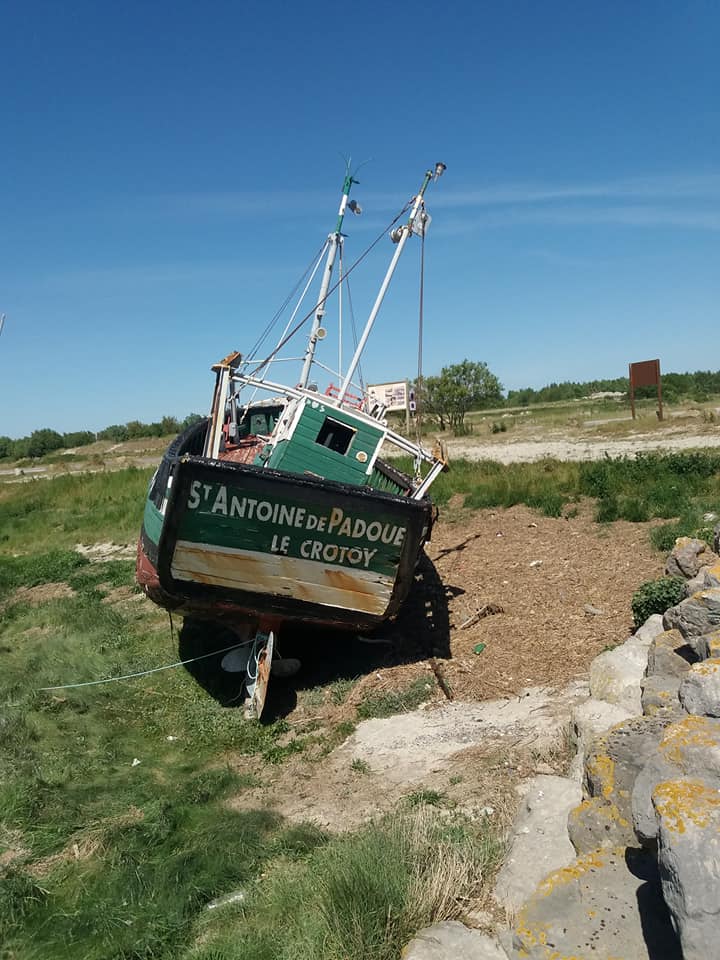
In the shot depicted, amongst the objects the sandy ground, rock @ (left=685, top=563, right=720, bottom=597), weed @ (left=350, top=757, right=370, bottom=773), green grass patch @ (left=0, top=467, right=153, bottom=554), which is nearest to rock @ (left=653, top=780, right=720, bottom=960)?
rock @ (left=685, top=563, right=720, bottom=597)

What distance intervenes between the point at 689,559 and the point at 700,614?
9.28ft

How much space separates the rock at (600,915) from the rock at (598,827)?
13 cm

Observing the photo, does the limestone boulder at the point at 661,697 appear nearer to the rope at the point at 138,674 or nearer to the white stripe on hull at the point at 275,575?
the white stripe on hull at the point at 275,575

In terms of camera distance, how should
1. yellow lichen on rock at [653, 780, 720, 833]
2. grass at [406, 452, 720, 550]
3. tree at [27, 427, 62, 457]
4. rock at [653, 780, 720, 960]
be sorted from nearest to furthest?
rock at [653, 780, 720, 960], yellow lichen on rock at [653, 780, 720, 833], grass at [406, 452, 720, 550], tree at [27, 427, 62, 457]

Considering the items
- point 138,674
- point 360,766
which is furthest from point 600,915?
point 138,674

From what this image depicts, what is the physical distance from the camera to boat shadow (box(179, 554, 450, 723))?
8859 millimetres

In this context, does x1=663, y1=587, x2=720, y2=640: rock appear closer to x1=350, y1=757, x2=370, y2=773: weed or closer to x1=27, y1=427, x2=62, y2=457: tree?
x1=350, y1=757, x2=370, y2=773: weed

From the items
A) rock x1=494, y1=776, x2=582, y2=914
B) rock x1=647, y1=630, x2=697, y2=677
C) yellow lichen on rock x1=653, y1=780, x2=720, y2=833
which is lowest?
rock x1=494, y1=776, x2=582, y2=914

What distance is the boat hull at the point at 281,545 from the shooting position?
7.67m

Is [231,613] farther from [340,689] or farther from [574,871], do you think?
[574,871]

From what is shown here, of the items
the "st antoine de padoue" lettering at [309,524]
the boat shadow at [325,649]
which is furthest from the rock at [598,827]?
the boat shadow at [325,649]

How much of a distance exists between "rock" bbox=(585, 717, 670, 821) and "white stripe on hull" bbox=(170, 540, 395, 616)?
13.4 ft

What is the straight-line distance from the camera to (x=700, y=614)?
5.20 meters

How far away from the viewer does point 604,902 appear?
3336mm
